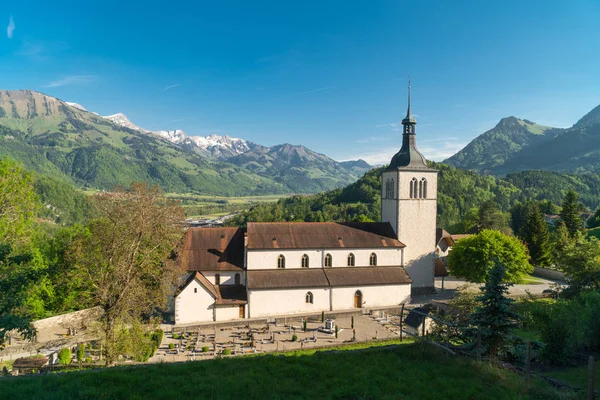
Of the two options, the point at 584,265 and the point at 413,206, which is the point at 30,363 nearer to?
the point at 413,206

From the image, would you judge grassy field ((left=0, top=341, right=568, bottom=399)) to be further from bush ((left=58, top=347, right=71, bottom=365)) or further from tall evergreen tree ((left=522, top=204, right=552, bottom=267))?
tall evergreen tree ((left=522, top=204, right=552, bottom=267))

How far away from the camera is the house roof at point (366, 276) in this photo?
36438 millimetres

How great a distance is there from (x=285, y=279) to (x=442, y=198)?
108m

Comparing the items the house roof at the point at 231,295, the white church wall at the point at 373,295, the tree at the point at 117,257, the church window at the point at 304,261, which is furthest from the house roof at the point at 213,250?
the tree at the point at 117,257

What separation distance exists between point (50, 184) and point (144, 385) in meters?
180

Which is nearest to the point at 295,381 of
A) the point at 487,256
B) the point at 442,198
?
the point at 487,256

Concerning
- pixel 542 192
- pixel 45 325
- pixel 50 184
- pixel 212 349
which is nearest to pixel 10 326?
pixel 212 349

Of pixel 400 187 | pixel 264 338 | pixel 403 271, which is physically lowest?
pixel 264 338

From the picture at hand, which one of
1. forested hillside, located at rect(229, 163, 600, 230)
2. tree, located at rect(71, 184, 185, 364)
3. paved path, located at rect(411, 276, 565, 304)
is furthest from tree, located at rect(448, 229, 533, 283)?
forested hillside, located at rect(229, 163, 600, 230)

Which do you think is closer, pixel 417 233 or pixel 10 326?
pixel 10 326

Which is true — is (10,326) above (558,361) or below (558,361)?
above

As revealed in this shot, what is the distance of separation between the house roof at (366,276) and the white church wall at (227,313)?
32.5 ft

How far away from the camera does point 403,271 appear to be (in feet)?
128

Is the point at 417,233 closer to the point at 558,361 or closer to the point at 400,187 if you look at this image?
the point at 400,187
